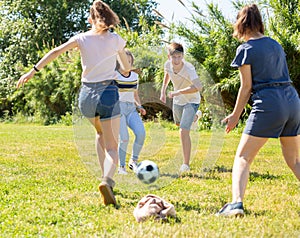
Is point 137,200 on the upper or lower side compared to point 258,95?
lower

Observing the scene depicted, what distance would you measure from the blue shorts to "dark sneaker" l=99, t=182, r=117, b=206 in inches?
48.6

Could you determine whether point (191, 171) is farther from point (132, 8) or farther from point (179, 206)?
point (132, 8)

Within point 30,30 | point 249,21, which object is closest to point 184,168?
point 249,21

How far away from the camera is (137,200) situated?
15.2 ft

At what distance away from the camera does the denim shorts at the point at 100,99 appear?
4445 millimetres

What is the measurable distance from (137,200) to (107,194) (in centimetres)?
44

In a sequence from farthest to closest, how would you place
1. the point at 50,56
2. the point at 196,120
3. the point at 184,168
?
the point at 196,120
the point at 184,168
the point at 50,56

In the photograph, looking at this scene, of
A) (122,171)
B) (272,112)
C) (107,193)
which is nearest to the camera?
(272,112)

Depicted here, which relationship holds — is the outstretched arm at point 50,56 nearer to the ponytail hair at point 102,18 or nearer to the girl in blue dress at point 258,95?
the ponytail hair at point 102,18

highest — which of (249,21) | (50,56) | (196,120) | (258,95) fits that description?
(249,21)

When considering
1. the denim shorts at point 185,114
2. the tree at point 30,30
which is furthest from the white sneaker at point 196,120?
the tree at point 30,30

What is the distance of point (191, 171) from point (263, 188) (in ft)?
4.13

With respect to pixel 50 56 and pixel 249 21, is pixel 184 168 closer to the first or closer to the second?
pixel 50 56

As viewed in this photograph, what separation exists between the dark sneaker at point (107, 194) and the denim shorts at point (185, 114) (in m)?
2.21
